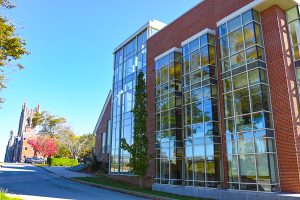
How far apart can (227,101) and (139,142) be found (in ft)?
29.3

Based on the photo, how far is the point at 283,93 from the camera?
607 inches

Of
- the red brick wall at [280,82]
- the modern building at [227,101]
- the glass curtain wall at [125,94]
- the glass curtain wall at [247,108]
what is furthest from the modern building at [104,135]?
the glass curtain wall at [247,108]

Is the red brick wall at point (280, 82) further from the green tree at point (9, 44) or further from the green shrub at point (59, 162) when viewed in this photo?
the green shrub at point (59, 162)

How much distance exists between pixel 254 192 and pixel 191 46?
11.8m

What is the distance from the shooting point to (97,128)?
130ft

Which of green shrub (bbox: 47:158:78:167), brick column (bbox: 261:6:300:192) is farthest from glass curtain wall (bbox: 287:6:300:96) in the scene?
green shrub (bbox: 47:158:78:167)

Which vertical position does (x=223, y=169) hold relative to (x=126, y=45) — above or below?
below

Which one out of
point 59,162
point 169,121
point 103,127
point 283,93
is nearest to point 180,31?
point 169,121

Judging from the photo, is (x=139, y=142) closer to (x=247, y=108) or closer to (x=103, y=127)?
(x=247, y=108)

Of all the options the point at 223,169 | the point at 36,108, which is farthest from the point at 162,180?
the point at 36,108

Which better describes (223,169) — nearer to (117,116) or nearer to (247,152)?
(247,152)

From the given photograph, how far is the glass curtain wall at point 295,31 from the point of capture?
52.8 ft

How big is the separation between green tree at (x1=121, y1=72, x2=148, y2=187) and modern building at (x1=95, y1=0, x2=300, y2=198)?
1.07 m

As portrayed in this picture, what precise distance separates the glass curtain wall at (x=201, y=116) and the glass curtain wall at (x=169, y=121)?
906 millimetres
